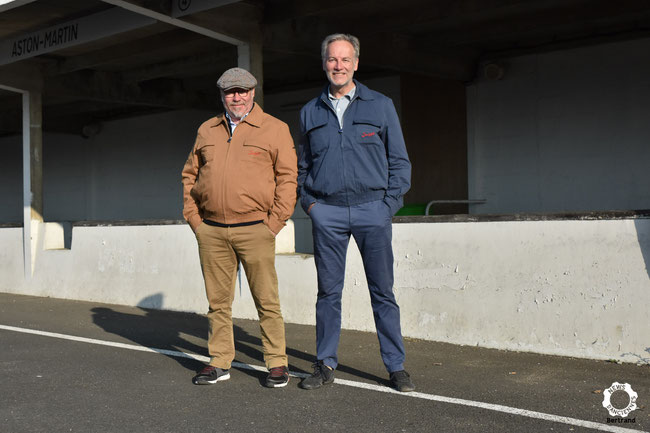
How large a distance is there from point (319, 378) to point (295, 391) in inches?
7.3

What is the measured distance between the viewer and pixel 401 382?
198 inches

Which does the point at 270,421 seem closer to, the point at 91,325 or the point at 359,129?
the point at 359,129

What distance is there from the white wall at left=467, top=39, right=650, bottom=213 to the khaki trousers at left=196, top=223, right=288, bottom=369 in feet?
28.9

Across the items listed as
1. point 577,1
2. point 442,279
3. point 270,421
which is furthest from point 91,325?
point 577,1

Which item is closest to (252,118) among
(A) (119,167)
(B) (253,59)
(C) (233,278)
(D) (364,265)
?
(C) (233,278)

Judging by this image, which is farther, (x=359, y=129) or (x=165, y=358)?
(x=165, y=358)

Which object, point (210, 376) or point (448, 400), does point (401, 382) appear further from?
point (210, 376)

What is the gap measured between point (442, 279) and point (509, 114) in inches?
300

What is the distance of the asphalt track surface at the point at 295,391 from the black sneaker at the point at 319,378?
0.05 meters

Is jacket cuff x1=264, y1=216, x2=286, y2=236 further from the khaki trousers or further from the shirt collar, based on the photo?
the shirt collar

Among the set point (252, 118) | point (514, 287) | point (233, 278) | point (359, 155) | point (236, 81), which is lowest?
point (514, 287)

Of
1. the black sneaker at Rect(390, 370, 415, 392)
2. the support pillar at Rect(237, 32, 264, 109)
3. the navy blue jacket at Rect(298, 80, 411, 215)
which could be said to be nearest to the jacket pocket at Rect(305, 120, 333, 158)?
the navy blue jacket at Rect(298, 80, 411, 215)

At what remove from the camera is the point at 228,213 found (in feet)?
16.6

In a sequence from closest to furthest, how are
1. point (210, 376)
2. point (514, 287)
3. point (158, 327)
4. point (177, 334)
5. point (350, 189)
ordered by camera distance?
point (350, 189), point (210, 376), point (514, 287), point (177, 334), point (158, 327)
